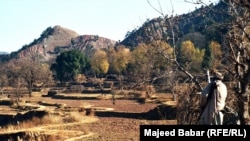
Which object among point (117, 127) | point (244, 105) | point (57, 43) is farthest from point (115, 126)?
point (57, 43)

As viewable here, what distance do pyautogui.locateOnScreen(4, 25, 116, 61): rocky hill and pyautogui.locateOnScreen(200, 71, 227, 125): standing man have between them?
461 feet

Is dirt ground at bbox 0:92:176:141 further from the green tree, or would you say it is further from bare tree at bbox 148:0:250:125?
the green tree

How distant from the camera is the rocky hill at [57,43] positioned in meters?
156

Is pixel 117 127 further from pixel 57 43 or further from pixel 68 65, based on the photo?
pixel 57 43

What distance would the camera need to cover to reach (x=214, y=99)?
8445 millimetres

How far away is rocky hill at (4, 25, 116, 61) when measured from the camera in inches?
6161

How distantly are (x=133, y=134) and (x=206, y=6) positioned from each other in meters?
12.8

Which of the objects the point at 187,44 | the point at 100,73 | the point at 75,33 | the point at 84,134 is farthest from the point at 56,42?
the point at 84,134

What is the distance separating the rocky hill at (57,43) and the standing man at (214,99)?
14052 centimetres

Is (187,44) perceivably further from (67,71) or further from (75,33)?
(75,33)

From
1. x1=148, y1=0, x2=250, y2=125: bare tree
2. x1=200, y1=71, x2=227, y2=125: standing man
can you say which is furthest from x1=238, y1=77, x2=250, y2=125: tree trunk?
x1=200, y1=71, x2=227, y2=125: standing man

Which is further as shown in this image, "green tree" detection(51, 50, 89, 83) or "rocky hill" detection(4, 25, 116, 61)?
"rocky hill" detection(4, 25, 116, 61)

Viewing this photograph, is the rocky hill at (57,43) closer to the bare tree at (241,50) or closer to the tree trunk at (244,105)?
the bare tree at (241,50)

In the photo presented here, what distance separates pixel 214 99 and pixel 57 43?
163902 mm
